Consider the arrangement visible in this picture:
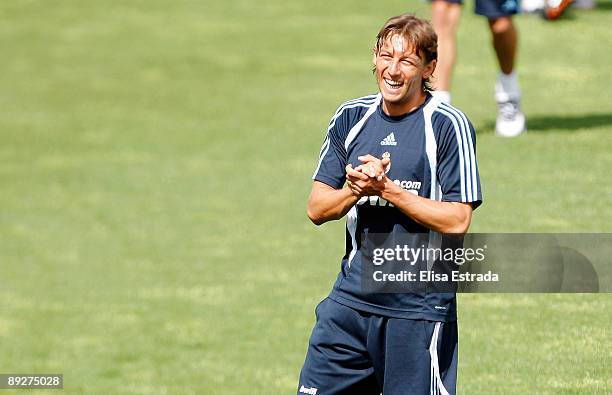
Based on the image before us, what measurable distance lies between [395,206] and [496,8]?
6.80 m

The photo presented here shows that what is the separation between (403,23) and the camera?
5.07 meters

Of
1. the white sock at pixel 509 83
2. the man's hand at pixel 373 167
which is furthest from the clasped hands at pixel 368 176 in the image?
the white sock at pixel 509 83

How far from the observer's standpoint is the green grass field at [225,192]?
842 cm

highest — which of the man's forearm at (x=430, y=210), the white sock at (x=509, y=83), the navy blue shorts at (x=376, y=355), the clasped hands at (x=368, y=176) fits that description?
the white sock at (x=509, y=83)

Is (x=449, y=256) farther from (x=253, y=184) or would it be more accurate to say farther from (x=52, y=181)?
(x=52, y=181)

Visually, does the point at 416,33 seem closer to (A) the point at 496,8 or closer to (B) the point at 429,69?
(B) the point at 429,69

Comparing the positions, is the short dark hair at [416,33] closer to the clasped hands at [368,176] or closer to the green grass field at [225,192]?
the clasped hands at [368,176]

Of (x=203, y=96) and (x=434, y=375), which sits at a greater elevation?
(x=203, y=96)

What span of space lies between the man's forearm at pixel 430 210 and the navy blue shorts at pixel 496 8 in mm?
6687

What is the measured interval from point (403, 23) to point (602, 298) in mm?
3938

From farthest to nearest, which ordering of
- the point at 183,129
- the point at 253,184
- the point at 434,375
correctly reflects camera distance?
the point at 183,129 → the point at 253,184 → the point at 434,375

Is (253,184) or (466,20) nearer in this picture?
(253,184)

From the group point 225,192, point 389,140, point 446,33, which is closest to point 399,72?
point 389,140

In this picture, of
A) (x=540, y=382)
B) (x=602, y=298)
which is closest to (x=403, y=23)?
(x=540, y=382)
